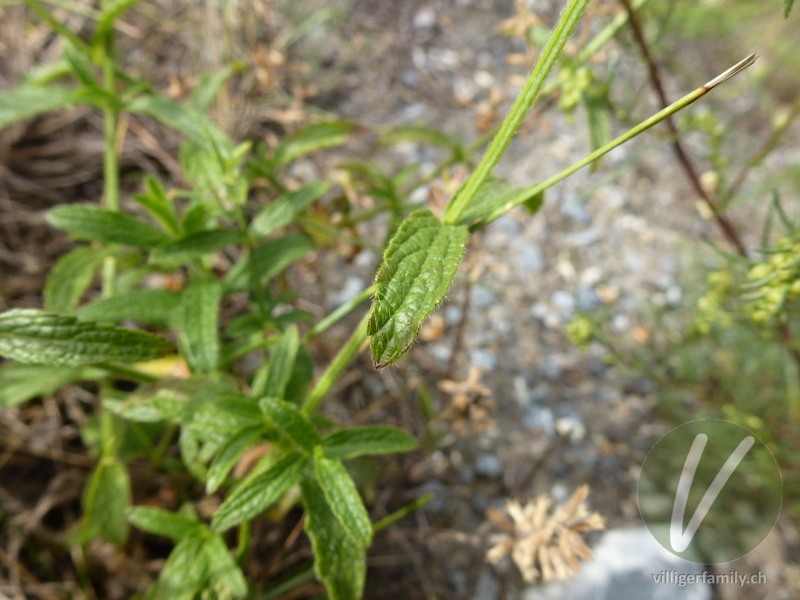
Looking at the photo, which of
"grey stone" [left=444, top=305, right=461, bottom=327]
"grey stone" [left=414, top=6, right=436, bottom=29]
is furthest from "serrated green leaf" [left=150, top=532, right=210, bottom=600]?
"grey stone" [left=414, top=6, right=436, bottom=29]

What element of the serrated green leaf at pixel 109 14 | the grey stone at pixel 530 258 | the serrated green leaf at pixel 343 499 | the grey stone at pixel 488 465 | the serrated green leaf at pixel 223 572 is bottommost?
the grey stone at pixel 488 465

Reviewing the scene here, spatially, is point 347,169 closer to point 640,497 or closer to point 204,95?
point 204,95

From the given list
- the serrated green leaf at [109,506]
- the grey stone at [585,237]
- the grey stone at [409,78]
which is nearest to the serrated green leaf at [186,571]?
the serrated green leaf at [109,506]

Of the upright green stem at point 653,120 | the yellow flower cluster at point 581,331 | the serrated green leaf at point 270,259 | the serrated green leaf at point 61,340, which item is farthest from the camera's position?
the yellow flower cluster at point 581,331

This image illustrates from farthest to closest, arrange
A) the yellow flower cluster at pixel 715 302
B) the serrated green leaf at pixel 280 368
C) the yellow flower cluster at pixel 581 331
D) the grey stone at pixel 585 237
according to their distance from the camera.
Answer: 1. the grey stone at pixel 585 237
2. the yellow flower cluster at pixel 581 331
3. the yellow flower cluster at pixel 715 302
4. the serrated green leaf at pixel 280 368

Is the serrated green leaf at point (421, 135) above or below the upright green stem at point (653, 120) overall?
above

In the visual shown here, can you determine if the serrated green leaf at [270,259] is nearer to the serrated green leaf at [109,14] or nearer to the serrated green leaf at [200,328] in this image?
the serrated green leaf at [200,328]

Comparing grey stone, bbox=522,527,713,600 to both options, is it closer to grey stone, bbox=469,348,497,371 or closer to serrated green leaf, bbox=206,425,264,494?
grey stone, bbox=469,348,497,371
